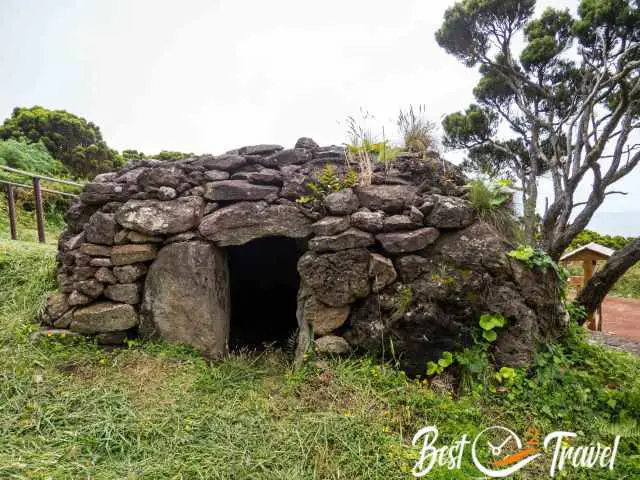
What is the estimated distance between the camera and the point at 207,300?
127 inches

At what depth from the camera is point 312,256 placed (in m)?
3.01

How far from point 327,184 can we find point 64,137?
41.2ft

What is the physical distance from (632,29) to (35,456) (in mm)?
10996

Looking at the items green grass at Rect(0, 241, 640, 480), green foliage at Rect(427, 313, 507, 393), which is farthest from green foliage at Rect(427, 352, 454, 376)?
green grass at Rect(0, 241, 640, 480)

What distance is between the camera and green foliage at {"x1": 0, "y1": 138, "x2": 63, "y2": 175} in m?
7.61

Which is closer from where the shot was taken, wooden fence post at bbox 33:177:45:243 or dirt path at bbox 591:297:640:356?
wooden fence post at bbox 33:177:45:243

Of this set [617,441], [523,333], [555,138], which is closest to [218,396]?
[523,333]

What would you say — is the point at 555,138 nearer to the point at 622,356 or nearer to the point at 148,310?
the point at 622,356

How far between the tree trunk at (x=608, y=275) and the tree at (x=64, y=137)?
43.8 feet

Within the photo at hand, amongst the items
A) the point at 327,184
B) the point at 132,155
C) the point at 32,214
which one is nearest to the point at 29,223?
the point at 32,214

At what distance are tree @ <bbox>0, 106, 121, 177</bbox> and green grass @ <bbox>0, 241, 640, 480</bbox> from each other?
9944 mm

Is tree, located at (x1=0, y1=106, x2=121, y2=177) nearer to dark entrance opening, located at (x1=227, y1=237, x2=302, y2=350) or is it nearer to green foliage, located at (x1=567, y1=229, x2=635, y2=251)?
dark entrance opening, located at (x1=227, y1=237, x2=302, y2=350)

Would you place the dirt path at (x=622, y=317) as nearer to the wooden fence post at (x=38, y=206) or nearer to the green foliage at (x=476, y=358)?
the green foliage at (x=476, y=358)

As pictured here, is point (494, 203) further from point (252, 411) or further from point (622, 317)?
point (622, 317)
